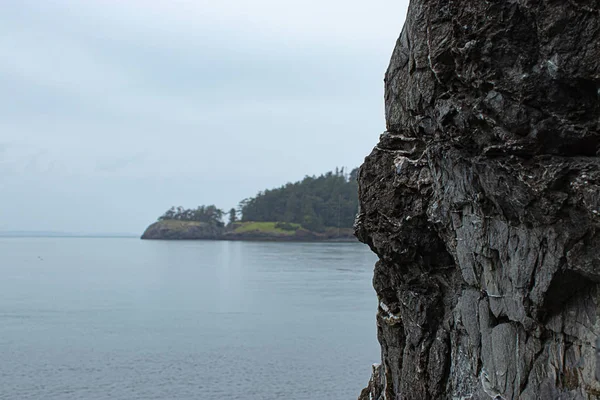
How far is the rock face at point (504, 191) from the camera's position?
10.9 meters

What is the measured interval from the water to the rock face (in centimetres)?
1843

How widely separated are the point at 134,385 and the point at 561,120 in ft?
93.4

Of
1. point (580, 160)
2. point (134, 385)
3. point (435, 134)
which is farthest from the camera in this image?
point (134, 385)

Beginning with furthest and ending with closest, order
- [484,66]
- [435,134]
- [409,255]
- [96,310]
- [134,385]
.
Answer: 1. [96,310]
2. [134,385]
3. [409,255]
4. [435,134]
5. [484,66]

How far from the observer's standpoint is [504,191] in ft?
39.7

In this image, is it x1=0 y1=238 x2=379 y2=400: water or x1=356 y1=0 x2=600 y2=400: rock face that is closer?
x1=356 y1=0 x2=600 y2=400: rock face

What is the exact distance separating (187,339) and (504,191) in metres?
35.6

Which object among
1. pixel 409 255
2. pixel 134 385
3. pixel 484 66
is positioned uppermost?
pixel 484 66

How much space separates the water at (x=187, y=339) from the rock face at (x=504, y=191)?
18.4 m

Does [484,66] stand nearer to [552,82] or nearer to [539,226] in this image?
[552,82]

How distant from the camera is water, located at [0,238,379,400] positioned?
109 ft

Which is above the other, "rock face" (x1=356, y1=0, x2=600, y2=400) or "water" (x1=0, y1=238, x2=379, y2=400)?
"rock face" (x1=356, y1=0, x2=600, y2=400)

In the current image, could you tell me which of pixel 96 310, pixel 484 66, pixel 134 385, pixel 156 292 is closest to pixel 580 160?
pixel 484 66

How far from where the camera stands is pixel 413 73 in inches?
585
